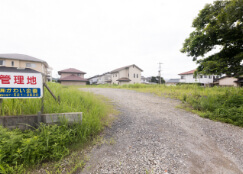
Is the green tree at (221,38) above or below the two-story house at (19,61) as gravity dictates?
below

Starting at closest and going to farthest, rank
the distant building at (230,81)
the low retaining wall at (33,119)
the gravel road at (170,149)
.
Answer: the gravel road at (170,149) → the low retaining wall at (33,119) → the distant building at (230,81)

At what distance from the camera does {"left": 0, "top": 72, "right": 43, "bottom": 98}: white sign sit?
2.37m

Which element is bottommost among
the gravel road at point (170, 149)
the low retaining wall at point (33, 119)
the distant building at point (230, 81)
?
the gravel road at point (170, 149)

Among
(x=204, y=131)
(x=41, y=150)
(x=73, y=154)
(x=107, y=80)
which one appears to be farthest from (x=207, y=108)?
(x=107, y=80)

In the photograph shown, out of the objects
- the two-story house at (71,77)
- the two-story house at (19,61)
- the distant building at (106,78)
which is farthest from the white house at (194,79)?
the two-story house at (19,61)

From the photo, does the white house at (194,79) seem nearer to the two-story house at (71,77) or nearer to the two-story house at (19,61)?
the two-story house at (71,77)

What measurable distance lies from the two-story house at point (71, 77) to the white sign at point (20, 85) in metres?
26.4

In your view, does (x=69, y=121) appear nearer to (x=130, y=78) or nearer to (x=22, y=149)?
(x=22, y=149)

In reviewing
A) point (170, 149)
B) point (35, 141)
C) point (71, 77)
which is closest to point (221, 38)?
point (170, 149)

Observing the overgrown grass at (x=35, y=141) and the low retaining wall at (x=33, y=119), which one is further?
the low retaining wall at (x=33, y=119)

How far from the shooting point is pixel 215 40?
5.27 m

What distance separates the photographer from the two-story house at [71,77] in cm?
2695

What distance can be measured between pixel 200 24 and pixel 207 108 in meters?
4.64

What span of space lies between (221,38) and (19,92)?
326 inches
